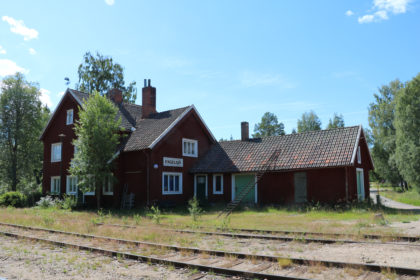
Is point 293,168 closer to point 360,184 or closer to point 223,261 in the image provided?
point 360,184

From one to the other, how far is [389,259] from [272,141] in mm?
17462

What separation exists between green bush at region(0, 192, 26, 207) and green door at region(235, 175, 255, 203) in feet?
52.9

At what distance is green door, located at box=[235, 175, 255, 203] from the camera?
23031 mm

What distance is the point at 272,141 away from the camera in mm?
24547

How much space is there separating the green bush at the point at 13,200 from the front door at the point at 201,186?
1322cm

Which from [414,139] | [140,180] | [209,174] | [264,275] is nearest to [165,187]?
[140,180]

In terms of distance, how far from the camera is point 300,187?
21406 mm

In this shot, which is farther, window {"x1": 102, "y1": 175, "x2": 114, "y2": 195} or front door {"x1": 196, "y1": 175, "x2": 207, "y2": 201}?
front door {"x1": 196, "y1": 175, "x2": 207, "y2": 201}

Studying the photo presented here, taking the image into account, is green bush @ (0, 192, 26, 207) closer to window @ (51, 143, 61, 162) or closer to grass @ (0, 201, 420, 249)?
window @ (51, 143, 61, 162)

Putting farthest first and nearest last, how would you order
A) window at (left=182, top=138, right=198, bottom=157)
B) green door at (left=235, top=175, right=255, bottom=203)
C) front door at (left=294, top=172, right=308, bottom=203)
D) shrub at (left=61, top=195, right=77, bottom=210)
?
window at (left=182, top=138, right=198, bottom=157) → green door at (left=235, top=175, right=255, bottom=203) → shrub at (left=61, top=195, right=77, bottom=210) → front door at (left=294, top=172, right=308, bottom=203)

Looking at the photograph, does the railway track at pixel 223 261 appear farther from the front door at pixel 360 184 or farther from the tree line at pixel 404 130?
the tree line at pixel 404 130

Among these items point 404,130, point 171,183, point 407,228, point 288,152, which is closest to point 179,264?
point 407,228

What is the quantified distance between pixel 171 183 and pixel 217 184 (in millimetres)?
3180

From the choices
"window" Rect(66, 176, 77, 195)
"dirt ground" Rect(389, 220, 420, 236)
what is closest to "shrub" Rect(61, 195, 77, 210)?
"window" Rect(66, 176, 77, 195)
